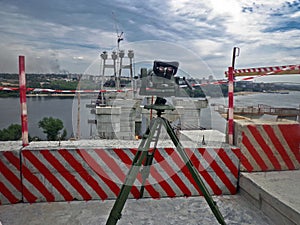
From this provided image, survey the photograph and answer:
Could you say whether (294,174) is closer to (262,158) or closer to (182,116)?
(262,158)

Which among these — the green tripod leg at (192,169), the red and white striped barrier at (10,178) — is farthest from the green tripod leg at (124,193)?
the red and white striped barrier at (10,178)

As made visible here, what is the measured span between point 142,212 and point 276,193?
1230mm

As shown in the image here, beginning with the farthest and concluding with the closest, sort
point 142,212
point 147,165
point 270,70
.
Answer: point 270,70
point 142,212
point 147,165

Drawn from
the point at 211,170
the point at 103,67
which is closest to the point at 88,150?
the point at 103,67

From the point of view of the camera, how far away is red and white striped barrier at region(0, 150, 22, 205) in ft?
8.09

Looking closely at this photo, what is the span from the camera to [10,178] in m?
2.49

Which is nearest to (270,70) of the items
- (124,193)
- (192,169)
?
(192,169)

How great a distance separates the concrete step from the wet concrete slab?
9cm

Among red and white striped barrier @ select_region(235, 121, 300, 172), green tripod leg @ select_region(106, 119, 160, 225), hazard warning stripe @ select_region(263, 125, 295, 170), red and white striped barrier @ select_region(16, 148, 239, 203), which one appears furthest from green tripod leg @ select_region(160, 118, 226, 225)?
hazard warning stripe @ select_region(263, 125, 295, 170)

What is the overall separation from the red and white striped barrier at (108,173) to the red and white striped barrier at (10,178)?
2.3 inches

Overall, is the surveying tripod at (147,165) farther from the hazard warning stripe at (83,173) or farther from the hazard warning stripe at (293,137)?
the hazard warning stripe at (293,137)

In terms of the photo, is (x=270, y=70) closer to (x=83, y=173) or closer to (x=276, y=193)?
(x=276, y=193)

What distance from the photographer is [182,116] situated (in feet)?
8.45

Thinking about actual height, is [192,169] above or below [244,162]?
above
